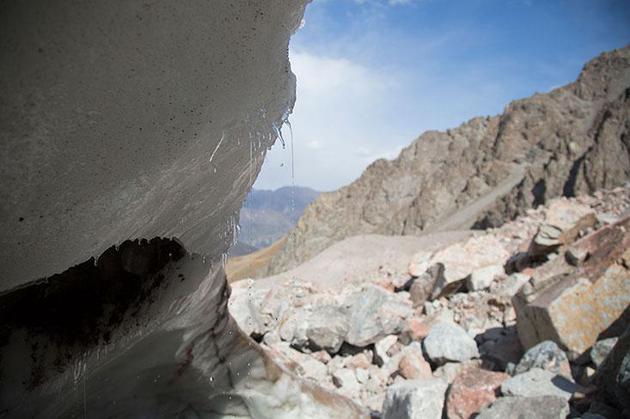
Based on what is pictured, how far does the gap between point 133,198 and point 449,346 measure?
451 centimetres

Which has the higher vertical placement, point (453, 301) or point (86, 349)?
point (86, 349)

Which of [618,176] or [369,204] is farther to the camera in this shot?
[369,204]

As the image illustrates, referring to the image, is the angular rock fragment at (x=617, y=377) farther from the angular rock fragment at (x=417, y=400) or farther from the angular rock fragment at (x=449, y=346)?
the angular rock fragment at (x=449, y=346)

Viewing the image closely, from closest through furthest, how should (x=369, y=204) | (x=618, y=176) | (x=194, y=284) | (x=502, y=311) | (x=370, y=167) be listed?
(x=194, y=284) → (x=502, y=311) → (x=618, y=176) → (x=369, y=204) → (x=370, y=167)

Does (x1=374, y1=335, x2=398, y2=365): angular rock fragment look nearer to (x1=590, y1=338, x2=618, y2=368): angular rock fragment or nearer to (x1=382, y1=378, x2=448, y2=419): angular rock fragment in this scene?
(x1=382, y1=378, x2=448, y2=419): angular rock fragment

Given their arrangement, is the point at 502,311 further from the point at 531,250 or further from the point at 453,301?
the point at 531,250

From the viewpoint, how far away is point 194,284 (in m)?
2.26

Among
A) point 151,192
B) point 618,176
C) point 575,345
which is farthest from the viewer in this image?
point 618,176

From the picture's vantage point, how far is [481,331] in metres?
6.05

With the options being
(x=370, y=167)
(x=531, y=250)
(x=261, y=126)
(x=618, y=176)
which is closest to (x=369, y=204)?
(x=370, y=167)

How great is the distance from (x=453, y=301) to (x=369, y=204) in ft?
100

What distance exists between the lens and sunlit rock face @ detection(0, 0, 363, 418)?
110cm

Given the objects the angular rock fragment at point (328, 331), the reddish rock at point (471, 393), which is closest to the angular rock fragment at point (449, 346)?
the reddish rock at point (471, 393)

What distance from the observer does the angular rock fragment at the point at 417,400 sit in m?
3.71
